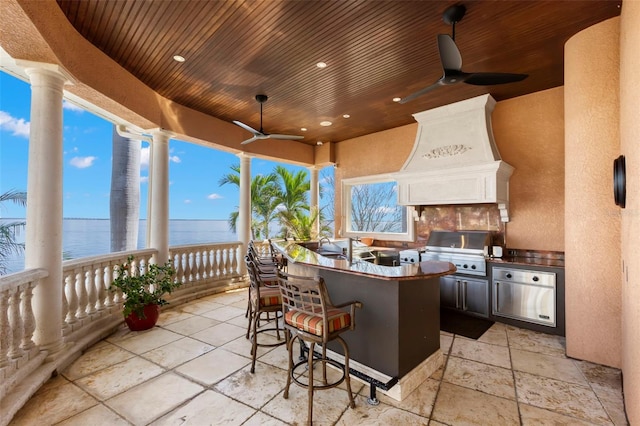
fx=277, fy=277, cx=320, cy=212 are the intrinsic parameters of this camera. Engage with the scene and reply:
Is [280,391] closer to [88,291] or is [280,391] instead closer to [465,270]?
[88,291]

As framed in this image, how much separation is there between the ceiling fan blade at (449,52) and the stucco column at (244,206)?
4440mm

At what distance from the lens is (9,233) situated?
121 inches

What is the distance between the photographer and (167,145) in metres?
4.67

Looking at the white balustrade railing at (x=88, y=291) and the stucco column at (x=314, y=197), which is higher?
the stucco column at (x=314, y=197)

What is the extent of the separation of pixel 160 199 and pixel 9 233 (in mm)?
1763

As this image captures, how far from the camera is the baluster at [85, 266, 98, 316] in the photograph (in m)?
3.40

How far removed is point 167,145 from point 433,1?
4.27m

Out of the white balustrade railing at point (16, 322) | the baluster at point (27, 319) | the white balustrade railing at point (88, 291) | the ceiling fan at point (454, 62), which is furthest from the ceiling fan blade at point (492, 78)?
the white balustrade railing at point (88, 291)

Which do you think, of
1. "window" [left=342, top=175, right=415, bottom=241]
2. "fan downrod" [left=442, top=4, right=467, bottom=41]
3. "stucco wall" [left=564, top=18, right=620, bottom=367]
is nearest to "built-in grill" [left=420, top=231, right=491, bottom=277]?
"window" [left=342, top=175, right=415, bottom=241]

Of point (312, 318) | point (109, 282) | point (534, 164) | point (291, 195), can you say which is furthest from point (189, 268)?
point (534, 164)

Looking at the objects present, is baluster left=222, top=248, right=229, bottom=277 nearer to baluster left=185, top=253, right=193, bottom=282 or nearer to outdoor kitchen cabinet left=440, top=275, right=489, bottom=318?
baluster left=185, top=253, right=193, bottom=282

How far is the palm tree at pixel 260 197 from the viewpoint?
7250 mm

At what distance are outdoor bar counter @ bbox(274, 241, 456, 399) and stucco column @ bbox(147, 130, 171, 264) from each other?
2.97m

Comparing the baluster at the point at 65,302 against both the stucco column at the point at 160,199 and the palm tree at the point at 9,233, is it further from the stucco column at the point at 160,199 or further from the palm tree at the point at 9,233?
the stucco column at the point at 160,199
